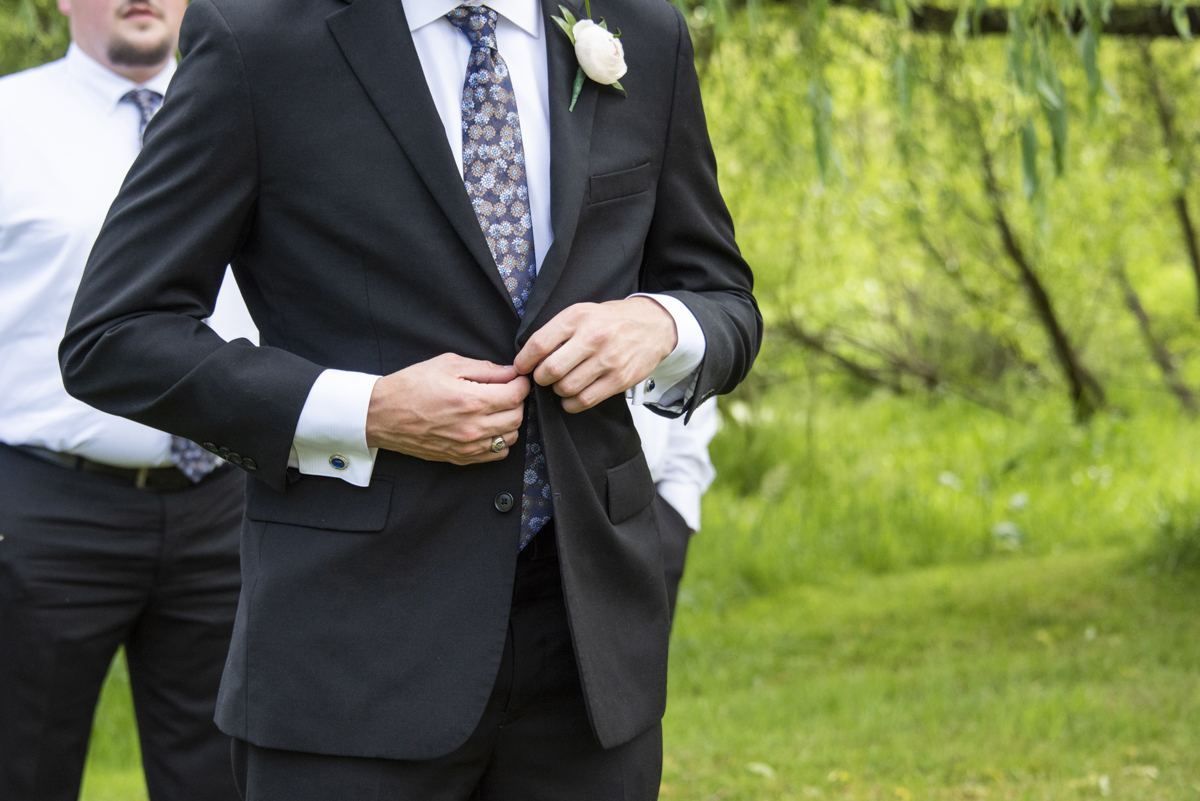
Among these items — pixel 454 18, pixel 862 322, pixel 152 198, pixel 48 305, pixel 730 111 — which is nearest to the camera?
→ pixel 152 198

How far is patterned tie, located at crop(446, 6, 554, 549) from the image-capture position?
58.0 inches

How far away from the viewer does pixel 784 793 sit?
383cm

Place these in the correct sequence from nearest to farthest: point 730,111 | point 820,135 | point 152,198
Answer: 1. point 152,198
2. point 820,135
3. point 730,111

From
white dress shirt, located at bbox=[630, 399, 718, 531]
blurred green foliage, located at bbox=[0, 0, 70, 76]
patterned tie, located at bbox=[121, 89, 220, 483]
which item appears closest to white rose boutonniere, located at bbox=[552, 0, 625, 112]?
white dress shirt, located at bbox=[630, 399, 718, 531]

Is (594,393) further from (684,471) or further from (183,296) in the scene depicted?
(684,471)

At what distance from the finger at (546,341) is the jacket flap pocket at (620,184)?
0.20 meters

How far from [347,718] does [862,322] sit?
8843mm

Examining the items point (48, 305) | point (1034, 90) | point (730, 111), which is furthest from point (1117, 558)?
point (48, 305)

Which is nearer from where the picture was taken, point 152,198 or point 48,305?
point 152,198

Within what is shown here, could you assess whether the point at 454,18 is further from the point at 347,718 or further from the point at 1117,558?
the point at 1117,558

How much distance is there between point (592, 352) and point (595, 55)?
0.39 m

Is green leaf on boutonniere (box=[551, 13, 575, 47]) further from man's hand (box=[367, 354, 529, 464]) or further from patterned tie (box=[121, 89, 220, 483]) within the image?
patterned tie (box=[121, 89, 220, 483])

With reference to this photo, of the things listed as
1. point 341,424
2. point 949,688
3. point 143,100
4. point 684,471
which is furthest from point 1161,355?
point 341,424

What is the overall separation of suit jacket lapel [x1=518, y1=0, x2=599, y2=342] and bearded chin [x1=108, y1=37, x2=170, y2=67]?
1534 mm
